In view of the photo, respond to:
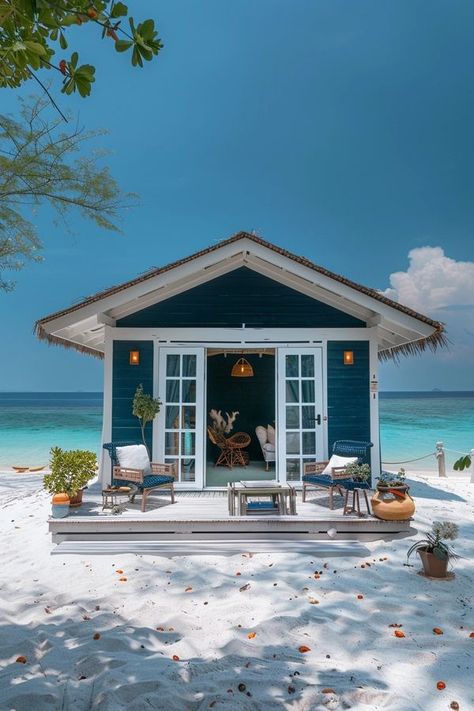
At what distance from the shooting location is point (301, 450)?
7.26 meters

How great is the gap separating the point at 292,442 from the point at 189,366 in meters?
2.00

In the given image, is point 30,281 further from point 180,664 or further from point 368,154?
point 180,664

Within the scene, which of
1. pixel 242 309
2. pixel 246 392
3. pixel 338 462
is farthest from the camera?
pixel 246 392

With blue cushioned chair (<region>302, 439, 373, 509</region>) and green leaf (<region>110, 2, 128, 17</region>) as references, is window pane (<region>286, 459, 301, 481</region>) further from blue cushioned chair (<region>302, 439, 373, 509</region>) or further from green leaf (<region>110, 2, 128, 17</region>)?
green leaf (<region>110, 2, 128, 17</region>)

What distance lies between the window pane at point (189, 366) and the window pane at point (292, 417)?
1592mm

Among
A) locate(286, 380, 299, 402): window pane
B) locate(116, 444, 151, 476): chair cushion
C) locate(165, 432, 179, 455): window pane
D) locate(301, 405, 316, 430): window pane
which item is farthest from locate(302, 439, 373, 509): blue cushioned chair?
locate(116, 444, 151, 476): chair cushion

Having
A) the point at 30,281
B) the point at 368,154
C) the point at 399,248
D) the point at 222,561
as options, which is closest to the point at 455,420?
the point at 399,248

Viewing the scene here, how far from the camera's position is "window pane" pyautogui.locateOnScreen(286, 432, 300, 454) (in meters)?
7.28

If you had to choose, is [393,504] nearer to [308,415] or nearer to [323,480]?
[323,480]

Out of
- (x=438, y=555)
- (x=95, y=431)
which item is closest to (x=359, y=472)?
(x=438, y=555)

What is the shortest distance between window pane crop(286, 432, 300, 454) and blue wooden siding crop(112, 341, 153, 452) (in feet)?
7.01

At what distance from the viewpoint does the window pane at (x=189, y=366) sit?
24.1ft

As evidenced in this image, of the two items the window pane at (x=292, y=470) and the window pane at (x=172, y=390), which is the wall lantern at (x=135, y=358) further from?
the window pane at (x=292, y=470)

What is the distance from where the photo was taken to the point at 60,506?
17.8 ft
